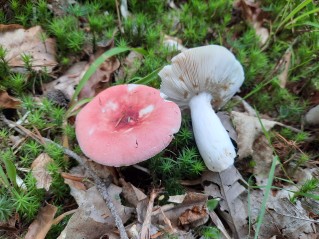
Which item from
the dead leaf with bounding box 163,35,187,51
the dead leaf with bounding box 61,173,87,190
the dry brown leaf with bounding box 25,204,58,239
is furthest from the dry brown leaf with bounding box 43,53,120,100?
the dry brown leaf with bounding box 25,204,58,239

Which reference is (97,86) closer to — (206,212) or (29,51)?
(29,51)

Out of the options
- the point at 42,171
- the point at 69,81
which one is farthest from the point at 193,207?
the point at 69,81

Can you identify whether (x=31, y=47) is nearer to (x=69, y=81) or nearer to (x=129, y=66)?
(x=69, y=81)

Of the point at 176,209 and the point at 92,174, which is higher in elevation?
the point at 92,174

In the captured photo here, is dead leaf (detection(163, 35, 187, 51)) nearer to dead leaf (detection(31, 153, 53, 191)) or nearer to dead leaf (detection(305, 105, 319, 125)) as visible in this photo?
dead leaf (detection(305, 105, 319, 125))

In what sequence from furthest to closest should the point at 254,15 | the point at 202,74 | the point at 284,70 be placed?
the point at 254,15
the point at 284,70
the point at 202,74

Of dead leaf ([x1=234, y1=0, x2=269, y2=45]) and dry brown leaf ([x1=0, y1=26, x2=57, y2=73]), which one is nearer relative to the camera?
dry brown leaf ([x1=0, y1=26, x2=57, y2=73])

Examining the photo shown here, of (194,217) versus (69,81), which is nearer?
→ (194,217)
